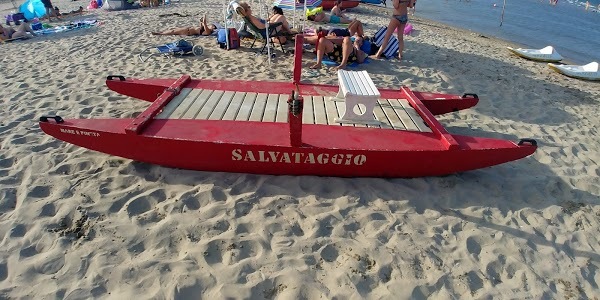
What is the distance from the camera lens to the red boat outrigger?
355 centimetres

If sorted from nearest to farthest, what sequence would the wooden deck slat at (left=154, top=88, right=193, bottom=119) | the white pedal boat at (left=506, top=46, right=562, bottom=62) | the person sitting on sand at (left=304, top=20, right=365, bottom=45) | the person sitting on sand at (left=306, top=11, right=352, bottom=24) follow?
the wooden deck slat at (left=154, top=88, right=193, bottom=119)
the person sitting on sand at (left=304, top=20, right=365, bottom=45)
the white pedal boat at (left=506, top=46, right=562, bottom=62)
the person sitting on sand at (left=306, top=11, right=352, bottom=24)

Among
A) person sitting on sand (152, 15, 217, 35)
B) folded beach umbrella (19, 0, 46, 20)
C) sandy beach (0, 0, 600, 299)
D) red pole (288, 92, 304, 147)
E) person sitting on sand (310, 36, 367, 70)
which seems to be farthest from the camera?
folded beach umbrella (19, 0, 46, 20)

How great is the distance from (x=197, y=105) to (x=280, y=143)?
1310mm

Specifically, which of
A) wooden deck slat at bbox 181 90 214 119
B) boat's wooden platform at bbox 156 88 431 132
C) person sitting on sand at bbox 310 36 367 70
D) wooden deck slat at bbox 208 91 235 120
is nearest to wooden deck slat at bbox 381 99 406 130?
boat's wooden platform at bbox 156 88 431 132

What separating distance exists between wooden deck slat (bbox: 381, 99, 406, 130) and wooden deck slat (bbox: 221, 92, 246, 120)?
1.74 meters

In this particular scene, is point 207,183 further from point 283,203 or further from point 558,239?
point 558,239

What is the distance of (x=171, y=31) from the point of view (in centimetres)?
932

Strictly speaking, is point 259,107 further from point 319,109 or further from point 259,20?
point 259,20

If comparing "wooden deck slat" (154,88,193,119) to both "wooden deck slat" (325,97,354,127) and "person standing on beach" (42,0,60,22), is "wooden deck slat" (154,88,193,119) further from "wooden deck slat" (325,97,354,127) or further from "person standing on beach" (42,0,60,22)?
"person standing on beach" (42,0,60,22)

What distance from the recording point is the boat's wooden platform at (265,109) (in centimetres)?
404

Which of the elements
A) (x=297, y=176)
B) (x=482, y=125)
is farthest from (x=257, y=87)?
(x=482, y=125)

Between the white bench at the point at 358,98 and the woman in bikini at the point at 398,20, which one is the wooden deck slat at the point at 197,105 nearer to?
the white bench at the point at 358,98

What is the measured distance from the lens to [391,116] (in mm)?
4289

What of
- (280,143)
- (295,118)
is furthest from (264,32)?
(295,118)
